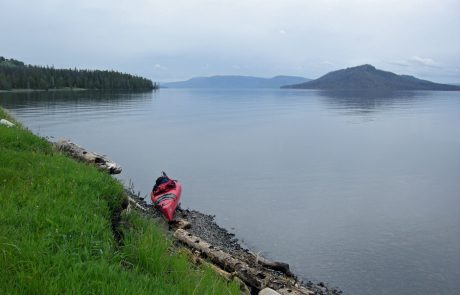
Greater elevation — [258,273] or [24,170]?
[24,170]

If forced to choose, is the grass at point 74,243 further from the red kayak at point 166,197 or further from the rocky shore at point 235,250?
the red kayak at point 166,197

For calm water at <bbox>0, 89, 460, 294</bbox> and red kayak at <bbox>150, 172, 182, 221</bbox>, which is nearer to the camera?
calm water at <bbox>0, 89, 460, 294</bbox>

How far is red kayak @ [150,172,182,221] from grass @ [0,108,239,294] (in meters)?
8.18

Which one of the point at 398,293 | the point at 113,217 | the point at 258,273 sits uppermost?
the point at 113,217

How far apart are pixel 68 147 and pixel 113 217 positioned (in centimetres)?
1056

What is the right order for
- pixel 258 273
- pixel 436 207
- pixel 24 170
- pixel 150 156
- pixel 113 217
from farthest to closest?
pixel 150 156 → pixel 436 207 → pixel 258 273 → pixel 24 170 → pixel 113 217

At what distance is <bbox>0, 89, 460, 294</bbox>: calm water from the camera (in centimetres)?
1655

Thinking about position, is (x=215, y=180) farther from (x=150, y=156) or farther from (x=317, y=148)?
(x=317, y=148)

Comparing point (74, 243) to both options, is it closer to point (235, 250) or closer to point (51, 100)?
point (235, 250)

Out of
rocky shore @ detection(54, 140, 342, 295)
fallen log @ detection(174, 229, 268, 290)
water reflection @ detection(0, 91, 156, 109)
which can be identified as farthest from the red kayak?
water reflection @ detection(0, 91, 156, 109)

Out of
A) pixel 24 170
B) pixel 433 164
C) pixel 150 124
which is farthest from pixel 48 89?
pixel 24 170

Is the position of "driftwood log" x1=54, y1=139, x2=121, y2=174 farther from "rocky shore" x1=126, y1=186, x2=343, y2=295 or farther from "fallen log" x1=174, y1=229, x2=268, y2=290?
"fallen log" x1=174, y1=229, x2=268, y2=290

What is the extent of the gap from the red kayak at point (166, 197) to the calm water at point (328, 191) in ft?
10.0

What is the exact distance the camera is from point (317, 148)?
44531 millimetres
